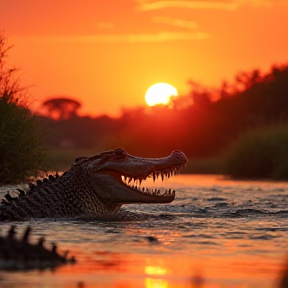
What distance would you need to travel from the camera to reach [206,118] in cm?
4447

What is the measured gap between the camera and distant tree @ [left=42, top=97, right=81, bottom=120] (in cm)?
8038

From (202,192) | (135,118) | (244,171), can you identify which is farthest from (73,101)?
(202,192)

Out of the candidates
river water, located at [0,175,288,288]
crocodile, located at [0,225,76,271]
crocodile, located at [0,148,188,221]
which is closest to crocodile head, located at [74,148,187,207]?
crocodile, located at [0,148,188,221]

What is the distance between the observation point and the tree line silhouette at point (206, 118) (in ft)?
131

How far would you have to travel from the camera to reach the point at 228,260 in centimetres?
710

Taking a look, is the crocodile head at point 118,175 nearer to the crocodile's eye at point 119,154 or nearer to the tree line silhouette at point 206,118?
the crocodile's eye at point 119,154

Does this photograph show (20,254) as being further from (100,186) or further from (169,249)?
(100,186)

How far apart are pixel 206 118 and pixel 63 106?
38.9 metres

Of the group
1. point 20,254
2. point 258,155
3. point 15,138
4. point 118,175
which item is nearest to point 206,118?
point 258,155

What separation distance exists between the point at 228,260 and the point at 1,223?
3.12m

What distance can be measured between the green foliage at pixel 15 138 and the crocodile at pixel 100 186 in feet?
14.9

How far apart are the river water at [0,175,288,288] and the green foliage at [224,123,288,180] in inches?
612

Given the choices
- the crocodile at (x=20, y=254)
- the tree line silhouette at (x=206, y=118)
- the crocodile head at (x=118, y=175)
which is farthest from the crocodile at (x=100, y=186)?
the tree line silhouette at (x=206, y=118)

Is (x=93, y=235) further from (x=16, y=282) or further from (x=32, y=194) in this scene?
(x=16, y=282)
